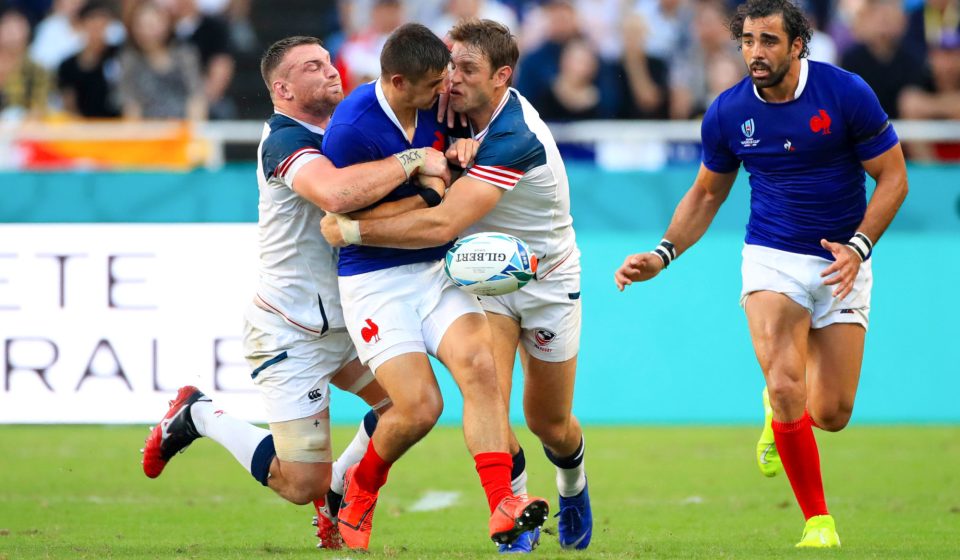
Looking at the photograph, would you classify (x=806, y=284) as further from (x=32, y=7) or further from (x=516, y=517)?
(x=32, y=7)

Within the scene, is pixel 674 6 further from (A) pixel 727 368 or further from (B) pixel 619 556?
(B) pixel 619 556

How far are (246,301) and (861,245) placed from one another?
4.90 metres

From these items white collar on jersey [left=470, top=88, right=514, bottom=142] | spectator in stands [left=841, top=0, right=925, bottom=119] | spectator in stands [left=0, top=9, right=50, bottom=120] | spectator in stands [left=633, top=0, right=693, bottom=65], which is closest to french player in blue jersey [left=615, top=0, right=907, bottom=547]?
white collar on jersey [left=470, top=88, right=514, bottom=142]

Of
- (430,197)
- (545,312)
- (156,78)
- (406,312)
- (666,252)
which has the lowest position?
(545,312)

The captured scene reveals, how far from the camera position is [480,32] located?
20.8ft

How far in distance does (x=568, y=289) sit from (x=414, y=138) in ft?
3.84

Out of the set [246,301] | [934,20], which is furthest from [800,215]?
[934,20]

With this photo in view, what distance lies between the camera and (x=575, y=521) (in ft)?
23.4

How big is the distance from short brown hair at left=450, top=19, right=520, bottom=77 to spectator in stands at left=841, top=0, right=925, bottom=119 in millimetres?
8186

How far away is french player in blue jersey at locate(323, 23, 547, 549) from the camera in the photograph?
235 inches

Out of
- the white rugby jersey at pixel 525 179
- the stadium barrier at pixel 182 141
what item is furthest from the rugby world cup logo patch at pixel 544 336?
the stadium barrier at pixel 182 141

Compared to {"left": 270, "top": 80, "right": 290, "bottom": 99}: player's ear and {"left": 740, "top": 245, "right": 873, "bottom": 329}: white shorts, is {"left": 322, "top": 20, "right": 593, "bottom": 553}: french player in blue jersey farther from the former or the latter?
{"left": 740, "top": 245, "right": 873, "bottom": 329}: white shorts

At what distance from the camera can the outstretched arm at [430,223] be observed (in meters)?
6.03

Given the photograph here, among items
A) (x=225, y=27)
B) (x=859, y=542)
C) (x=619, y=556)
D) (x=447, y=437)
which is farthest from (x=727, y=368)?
(x=225, y=27)
